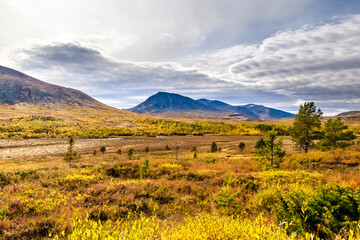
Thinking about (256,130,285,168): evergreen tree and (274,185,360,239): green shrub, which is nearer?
(274,185,360,239): green shrub

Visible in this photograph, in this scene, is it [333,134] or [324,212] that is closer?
[324,212]

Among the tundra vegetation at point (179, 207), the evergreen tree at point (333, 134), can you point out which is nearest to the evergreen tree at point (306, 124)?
the evergreen tree at point (333, 134)

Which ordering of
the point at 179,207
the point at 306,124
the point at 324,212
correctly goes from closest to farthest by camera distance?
the point at 324,212 < the point at 179,207 < the point at 306,124

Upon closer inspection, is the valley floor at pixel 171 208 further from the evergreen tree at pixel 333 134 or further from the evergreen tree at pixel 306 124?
the evergreen tree at pixel 333 134

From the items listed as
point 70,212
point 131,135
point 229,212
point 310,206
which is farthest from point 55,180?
point 131,135

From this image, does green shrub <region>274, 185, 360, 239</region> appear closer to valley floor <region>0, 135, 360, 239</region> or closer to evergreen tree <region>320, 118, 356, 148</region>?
valley floor <region>0, 135, 360, 239</region>

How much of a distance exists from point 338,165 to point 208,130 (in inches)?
4758

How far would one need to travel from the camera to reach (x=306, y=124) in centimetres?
3192

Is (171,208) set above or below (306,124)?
below

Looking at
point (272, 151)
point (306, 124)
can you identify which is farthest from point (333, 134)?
point (272, 151)

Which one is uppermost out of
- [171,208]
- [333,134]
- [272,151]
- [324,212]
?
[333,134]

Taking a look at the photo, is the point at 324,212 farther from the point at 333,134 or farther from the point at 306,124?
the point at 333,134

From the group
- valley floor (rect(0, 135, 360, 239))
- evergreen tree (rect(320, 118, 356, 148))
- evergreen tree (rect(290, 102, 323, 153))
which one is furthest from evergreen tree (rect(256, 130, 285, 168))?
evergreen tree (rect(320, 118, 356, 148))

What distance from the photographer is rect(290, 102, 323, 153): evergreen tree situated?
31.5 meters
